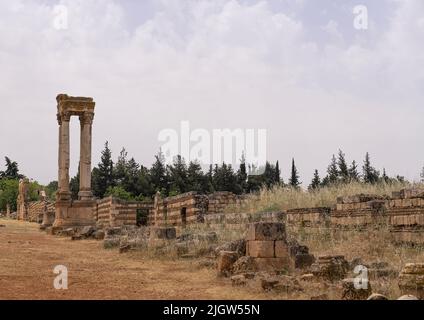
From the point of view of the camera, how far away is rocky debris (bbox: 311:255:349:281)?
813 centimetres

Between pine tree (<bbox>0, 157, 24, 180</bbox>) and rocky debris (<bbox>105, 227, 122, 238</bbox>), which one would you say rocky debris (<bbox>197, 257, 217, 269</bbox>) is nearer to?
rocky debris (<bbox>105, 227, 122, 238</bbox>)

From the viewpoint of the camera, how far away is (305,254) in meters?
9.59

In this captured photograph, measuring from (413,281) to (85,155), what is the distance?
66.2 ft

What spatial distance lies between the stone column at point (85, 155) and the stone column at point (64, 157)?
2.08 ft

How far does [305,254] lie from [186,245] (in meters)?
4.01

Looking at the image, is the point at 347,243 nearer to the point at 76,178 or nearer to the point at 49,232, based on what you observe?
the point at 49,232

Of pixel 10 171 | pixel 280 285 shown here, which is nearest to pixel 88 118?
pixel 280 285

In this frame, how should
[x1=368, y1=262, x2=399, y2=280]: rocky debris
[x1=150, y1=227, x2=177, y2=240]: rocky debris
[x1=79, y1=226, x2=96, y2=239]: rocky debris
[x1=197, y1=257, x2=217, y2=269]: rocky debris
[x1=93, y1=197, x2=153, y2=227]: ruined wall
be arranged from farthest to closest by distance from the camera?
[x1=93, y1=197, x2=153, y2=227]: ruined wall → [x1=79, y1=226, x2=96, y2=239]: rocky debris → [x1=150, y1=227, x2=177, y2=240]: rocky debris → [x1=197, y1=257, x2=217, y2=269]: rocky debris → [x1=368, y1=262, x2=399, y2=280]: rocky debris

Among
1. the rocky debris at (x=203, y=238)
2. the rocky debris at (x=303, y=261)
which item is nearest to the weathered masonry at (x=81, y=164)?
the rocky debris at (x=203, y=238)

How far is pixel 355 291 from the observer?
6590 mm

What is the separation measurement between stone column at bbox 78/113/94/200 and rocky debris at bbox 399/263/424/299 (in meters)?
19.7

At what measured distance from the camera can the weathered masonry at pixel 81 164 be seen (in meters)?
24.2

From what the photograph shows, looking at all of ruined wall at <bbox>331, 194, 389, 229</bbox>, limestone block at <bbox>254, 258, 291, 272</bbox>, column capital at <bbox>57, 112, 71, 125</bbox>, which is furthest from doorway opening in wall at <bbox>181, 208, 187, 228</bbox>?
limestone block at <bbox>254, 258, 291, 272</bbox>
